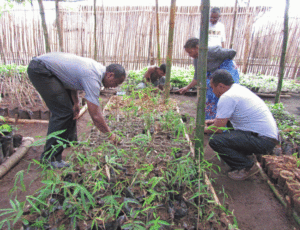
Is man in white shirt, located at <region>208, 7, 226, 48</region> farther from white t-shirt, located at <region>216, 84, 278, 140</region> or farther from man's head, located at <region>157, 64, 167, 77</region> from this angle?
white t-shirt, located at <region>216, 84, 278, 140</region>

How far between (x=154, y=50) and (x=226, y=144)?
643 centimetres

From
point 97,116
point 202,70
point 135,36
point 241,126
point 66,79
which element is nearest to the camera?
point 202,70

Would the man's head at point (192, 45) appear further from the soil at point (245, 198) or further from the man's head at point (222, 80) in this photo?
the soil at point (245, 198)

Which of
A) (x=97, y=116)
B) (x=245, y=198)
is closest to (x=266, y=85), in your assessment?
(x=245, y=198)

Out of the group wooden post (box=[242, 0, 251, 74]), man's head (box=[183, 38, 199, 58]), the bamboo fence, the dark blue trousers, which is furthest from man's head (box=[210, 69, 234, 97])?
wooden post (box=[242, 0, 251, 74])

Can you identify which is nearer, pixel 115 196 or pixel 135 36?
pixel 115 196

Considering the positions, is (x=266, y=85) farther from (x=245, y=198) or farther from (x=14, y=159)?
(x=14, y=159)

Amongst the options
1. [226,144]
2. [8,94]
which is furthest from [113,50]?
→ [226,144]

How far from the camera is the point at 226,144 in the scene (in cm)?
262

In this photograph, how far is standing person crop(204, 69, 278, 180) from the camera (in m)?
2.51

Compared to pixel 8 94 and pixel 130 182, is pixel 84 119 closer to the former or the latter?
pixel 8 94

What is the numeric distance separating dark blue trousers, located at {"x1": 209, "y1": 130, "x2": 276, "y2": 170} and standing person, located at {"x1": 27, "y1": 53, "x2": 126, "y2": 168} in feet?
4.18

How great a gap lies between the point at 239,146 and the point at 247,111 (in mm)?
424

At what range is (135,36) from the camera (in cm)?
824
